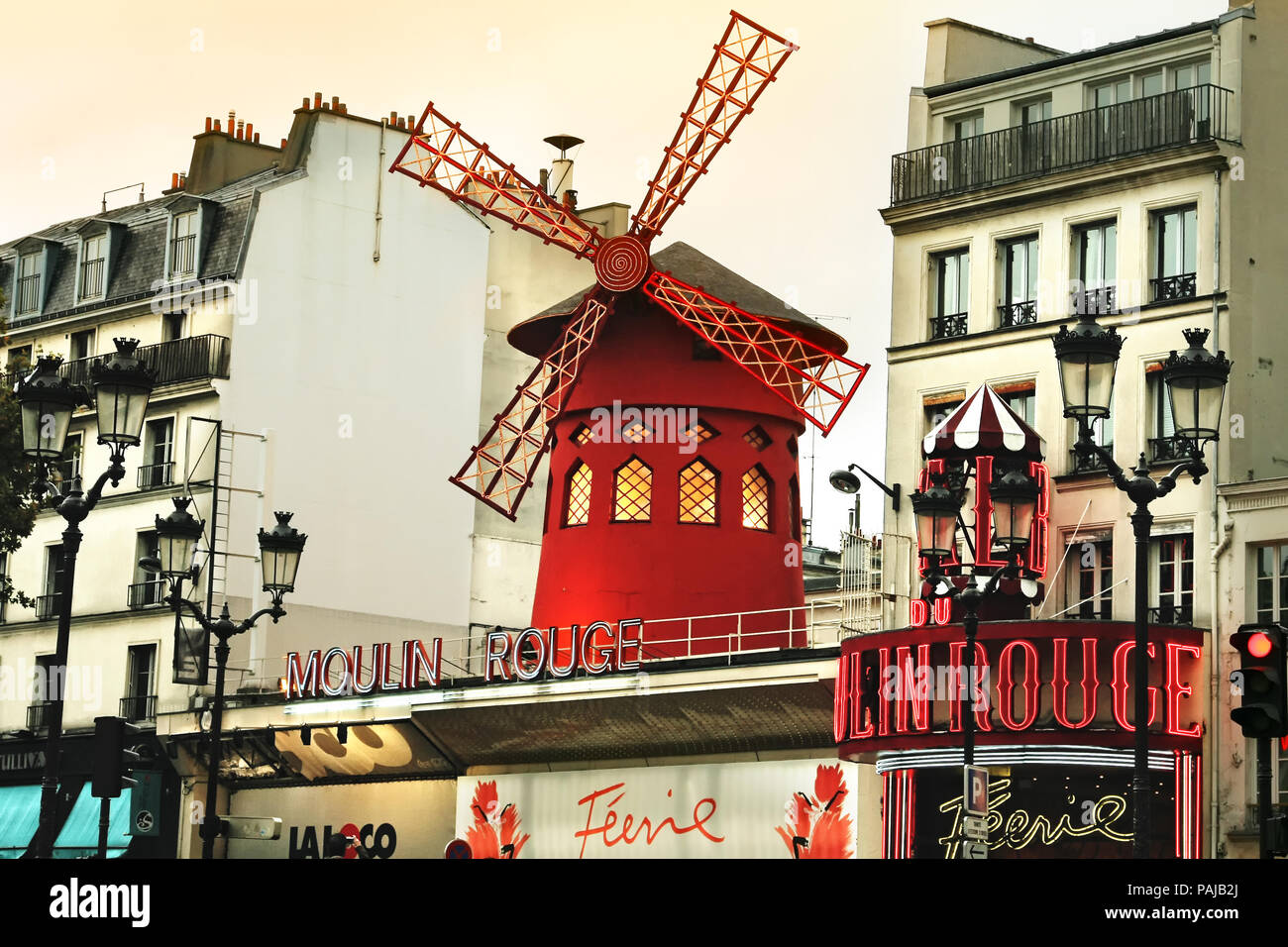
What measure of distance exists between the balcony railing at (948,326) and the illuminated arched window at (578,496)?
5.86 meters

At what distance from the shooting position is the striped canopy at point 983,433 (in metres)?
20.8

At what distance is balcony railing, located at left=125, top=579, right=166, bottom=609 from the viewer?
3225cm

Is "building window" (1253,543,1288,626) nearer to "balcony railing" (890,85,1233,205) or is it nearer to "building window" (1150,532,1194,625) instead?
"building window" (1150,532,1194,625)

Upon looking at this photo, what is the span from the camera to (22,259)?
1448 inches

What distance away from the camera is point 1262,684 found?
872cm

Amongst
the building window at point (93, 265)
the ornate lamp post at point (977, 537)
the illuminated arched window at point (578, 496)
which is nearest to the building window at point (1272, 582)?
the ornate lamp post at point (977, 537)

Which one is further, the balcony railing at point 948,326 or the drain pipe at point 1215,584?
the balcony railing at point 948,326

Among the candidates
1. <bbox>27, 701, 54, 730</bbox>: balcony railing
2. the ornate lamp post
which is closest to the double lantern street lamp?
the ornate lamp post

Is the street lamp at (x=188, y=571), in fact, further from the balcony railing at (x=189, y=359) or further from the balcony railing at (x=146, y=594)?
the balcony railing at (x=146, y=594)

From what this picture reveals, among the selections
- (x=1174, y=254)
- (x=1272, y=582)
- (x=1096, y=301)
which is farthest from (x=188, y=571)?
(x=1174, y=254)

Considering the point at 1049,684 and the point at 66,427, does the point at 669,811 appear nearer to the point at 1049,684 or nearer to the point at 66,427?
the point at 1049,684

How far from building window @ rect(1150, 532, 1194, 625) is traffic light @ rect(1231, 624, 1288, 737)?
11.6 metres

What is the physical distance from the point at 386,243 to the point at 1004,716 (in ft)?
55.0
